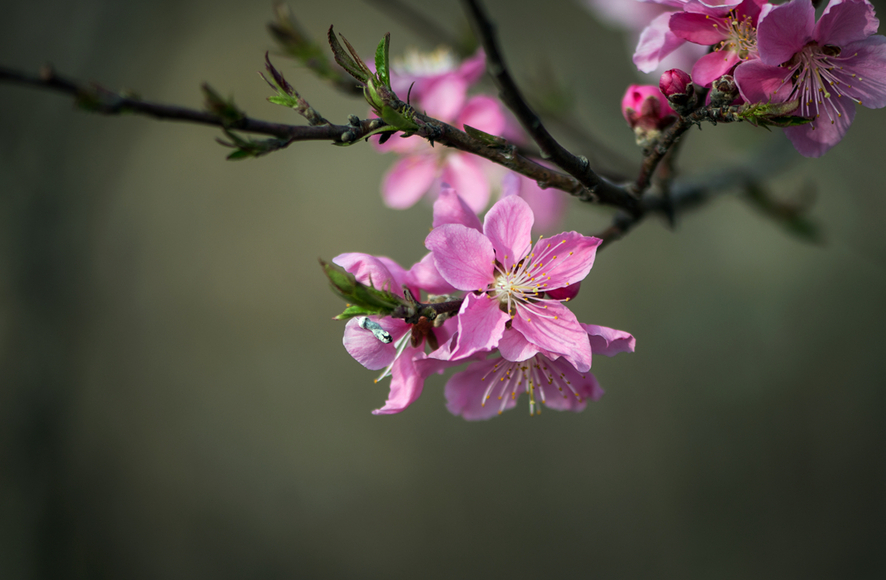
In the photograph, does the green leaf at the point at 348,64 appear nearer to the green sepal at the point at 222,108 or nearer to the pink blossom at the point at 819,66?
the green sepal at the point at 222,108

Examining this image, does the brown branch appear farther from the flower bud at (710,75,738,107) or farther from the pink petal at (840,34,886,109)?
the pink petal at (840,34,886,109)

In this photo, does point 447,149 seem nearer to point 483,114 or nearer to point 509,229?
point 483,114

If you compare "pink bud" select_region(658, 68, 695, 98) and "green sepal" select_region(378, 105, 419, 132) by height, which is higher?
"pink bud" select_region(658, 68, 695, 98)

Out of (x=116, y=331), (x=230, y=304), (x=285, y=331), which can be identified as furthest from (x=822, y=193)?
(x=116, y=331)

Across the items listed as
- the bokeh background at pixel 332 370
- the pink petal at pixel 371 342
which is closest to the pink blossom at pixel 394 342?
the pink petal at pixel 371 342

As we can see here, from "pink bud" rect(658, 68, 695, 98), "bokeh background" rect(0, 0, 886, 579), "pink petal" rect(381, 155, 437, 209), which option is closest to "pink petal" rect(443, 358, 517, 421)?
"pink bud" rect(658, 68, 695, 98)

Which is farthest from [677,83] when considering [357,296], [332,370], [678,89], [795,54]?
[332,370]
